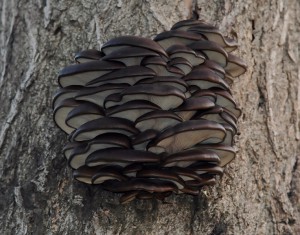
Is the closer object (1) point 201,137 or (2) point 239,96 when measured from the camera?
(1) point 201,137

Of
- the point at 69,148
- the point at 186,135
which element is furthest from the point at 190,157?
the point at 69,148

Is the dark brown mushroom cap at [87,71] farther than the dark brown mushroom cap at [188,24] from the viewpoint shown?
No

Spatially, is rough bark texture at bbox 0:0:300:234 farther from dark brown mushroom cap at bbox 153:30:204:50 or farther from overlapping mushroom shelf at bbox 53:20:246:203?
dark brown mushroom cap at bbox 153:30:204:50

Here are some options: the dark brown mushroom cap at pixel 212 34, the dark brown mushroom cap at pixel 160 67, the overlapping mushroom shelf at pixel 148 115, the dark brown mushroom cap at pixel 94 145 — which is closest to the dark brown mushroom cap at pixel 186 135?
the overlapping mushroom shelf at pixel 148 115

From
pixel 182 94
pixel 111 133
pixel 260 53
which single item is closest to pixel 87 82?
pixel 111 133

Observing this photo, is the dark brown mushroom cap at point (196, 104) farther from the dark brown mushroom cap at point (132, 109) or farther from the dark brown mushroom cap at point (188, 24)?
the dark brown mushroom cap at point (188, 24)

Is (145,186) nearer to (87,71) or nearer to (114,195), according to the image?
(114,195)

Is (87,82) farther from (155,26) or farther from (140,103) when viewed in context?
(155,26)

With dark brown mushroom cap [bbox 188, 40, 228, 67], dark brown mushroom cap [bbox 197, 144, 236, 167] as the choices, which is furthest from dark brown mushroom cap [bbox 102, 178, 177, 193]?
dark brown mushroom cap [bbox 188, 40, 228, 67]
